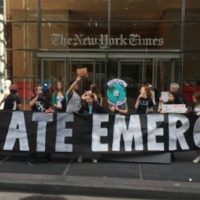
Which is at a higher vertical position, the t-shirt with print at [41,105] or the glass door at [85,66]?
the glass door at [85,66]

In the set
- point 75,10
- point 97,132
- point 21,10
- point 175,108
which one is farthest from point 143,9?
point 97,132

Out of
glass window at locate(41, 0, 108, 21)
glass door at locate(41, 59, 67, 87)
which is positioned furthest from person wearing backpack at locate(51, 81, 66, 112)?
glass window at locate(41, 0, 108, 21)

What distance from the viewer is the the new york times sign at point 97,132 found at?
Answer: 28.7 ft

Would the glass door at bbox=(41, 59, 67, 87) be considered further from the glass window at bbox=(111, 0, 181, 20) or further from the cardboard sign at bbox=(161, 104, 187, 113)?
the cardboard sign at bbox=(161, 104, 187, 113)

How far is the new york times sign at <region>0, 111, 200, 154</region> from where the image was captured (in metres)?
8.74

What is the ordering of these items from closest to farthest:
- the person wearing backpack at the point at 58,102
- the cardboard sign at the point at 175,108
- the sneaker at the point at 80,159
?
the sneaker at the point at 80,159 < the cardboard sign at the point at 175,108 < the person wearing backpack at the point at 58,102

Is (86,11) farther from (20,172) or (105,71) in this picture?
(20,172)

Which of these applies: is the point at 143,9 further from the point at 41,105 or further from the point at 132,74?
the point at 41,105

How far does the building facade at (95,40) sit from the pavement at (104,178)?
968 cm

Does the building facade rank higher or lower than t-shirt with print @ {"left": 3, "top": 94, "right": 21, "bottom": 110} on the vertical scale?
higher

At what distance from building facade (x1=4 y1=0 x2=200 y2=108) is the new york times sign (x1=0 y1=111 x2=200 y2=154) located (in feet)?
30.6

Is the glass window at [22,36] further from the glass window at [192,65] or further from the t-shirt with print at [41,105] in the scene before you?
the t-shirt with print at [41,105]

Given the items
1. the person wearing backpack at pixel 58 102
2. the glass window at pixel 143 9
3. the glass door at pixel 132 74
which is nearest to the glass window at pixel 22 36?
the glass window at pixel 143 9

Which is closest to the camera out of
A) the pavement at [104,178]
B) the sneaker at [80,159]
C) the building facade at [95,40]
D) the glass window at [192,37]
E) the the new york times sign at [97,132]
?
the pavement at [104,178]
